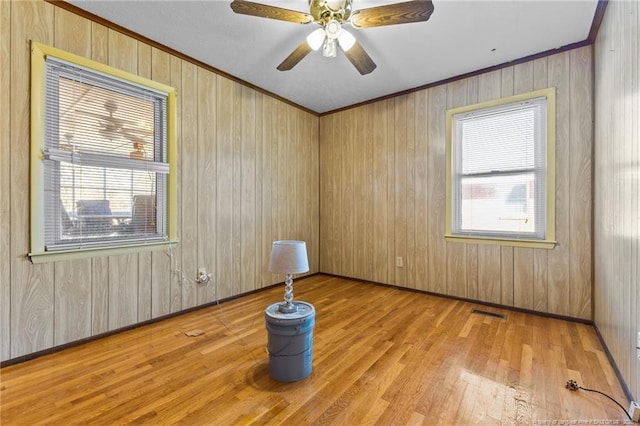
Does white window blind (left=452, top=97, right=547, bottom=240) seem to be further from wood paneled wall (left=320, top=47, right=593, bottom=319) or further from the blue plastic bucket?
the blue plastic bucket

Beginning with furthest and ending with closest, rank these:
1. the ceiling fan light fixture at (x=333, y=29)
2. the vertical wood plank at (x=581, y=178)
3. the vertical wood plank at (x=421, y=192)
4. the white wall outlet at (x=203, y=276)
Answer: the vertical wood plank at (x=421, y=192), the white wall outlet at (x=203, y=276), the vertical wood plank at (x=581, y=178), the ceiling fan light fixture at (x=333, y=29)

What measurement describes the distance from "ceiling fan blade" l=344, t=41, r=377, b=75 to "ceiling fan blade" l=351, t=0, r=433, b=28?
17cm

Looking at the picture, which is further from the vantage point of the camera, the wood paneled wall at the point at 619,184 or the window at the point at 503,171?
the window at the point at 503,171

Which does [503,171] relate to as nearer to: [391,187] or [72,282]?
[391,187]

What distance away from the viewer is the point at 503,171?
3006mm

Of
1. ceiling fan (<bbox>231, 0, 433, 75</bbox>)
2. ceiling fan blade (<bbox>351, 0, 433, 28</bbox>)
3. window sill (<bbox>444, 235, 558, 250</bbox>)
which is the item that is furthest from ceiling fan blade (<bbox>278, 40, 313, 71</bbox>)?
window sill (<bbox>444, 235, 558, 250</bbox>)

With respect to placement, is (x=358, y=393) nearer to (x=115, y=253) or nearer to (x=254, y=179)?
(x=115, y=253)

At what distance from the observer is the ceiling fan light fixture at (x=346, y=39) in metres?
2.00

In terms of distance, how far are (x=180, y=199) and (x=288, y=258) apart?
1.68 m

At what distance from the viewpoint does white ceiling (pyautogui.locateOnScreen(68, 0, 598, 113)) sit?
7.10 ft

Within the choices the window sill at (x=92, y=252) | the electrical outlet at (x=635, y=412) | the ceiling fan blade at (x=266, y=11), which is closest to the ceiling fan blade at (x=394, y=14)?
the ceiling fan blade at (x=266, y=11)

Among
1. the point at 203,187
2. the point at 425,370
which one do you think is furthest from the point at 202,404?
the point at 203,187

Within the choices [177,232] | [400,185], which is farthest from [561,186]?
[177,232]

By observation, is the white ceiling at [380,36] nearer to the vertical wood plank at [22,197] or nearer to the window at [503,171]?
the vertical wood plank at [22,197]
